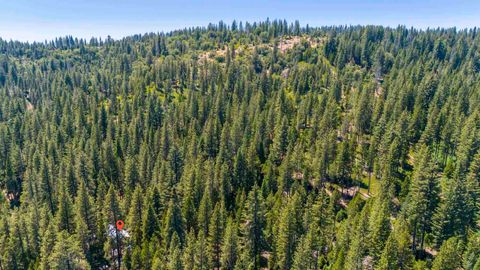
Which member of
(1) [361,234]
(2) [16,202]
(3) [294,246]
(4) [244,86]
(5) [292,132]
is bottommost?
(2) [16,202]

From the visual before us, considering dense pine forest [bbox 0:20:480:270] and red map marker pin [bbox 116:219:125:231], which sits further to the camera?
red map marker pin [bbox 116:219:125:231]

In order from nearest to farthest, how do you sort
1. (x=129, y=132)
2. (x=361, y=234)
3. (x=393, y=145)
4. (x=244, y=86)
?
(x=361, y=234) < (x=393, y=145) < (x=129, y=132) < (x=244, y=86)

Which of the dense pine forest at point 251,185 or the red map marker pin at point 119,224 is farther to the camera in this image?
the red map marker pin at point 119,224

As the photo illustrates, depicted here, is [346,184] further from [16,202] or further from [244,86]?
[16,202]

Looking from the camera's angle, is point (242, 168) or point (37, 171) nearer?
point (242, 168)

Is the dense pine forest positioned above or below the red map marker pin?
above

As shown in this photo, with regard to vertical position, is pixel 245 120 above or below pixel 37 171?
above

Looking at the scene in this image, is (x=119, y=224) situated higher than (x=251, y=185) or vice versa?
(x=251, y=185)

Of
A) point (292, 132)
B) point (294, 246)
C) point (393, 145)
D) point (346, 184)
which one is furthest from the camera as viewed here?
point (292, 132)

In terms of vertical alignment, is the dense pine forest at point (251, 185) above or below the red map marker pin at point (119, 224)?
above

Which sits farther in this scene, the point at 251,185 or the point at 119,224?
the point at 251,185

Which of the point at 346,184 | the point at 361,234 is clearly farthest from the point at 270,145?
the point at 361,234
